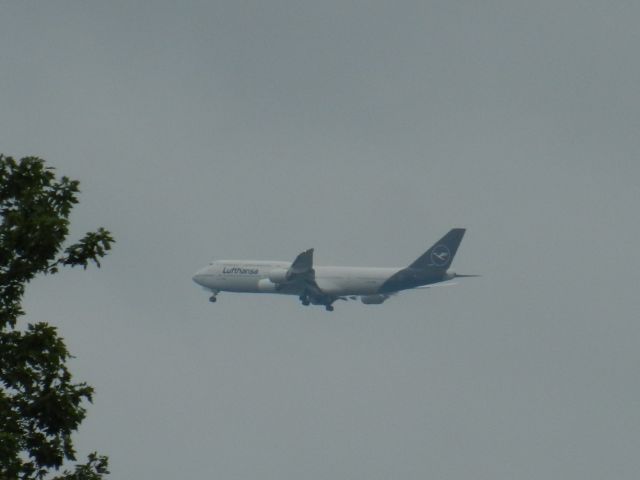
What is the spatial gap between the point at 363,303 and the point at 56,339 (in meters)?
129

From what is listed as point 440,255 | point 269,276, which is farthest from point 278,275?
point 440,255

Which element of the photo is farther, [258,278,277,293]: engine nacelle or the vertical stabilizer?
[258,278,277,293]: engine nacelle

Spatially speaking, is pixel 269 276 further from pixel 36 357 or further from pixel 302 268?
pixel 36 357

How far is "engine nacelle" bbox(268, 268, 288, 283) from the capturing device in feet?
552

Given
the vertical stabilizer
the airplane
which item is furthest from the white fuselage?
the vertical stabilizer

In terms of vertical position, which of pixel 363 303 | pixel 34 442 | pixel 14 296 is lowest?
pixel 34 442

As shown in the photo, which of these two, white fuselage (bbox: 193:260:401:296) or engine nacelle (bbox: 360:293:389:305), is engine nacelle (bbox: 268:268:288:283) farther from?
engine nacelle (bbox: 360:293:389:305)

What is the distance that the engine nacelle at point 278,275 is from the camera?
6624 inches

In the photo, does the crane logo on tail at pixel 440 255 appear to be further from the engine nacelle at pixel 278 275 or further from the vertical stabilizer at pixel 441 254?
the engine nacelle at pixel 278 275

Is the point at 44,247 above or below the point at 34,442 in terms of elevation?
above

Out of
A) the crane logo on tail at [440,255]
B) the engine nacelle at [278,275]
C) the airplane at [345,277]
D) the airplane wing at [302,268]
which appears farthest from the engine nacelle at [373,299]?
the engine nacelle at [278,275]

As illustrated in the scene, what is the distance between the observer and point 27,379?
4078 cm

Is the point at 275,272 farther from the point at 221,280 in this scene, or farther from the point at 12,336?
the point at 12,336

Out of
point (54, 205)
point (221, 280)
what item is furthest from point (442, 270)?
point (54, 205)
